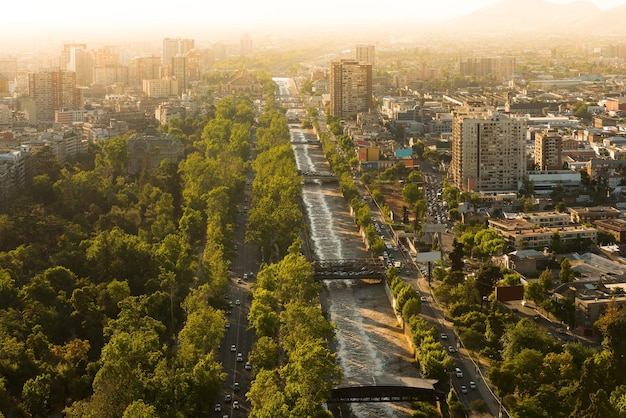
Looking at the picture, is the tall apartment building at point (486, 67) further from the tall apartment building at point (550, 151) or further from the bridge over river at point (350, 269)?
the bridge over river at point (350, 269)

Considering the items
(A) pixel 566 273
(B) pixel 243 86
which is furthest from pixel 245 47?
(A) pixel 566 273

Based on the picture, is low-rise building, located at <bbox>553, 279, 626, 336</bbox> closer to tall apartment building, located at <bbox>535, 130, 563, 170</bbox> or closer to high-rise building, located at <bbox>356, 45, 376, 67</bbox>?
tall apartment building, located at <bbox>535, 130, 563, 170</bbox>

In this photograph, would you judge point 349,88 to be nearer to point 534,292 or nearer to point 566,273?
point 566,273

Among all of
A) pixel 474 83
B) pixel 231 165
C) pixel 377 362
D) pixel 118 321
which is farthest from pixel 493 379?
pixel 474 83

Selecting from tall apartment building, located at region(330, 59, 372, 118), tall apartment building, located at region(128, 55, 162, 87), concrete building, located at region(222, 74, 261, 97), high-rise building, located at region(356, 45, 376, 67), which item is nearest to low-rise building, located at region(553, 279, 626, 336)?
tall apartment building, located at region(330, 59, 372, 118)

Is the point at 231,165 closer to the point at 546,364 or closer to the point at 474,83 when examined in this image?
the point at 546,364
